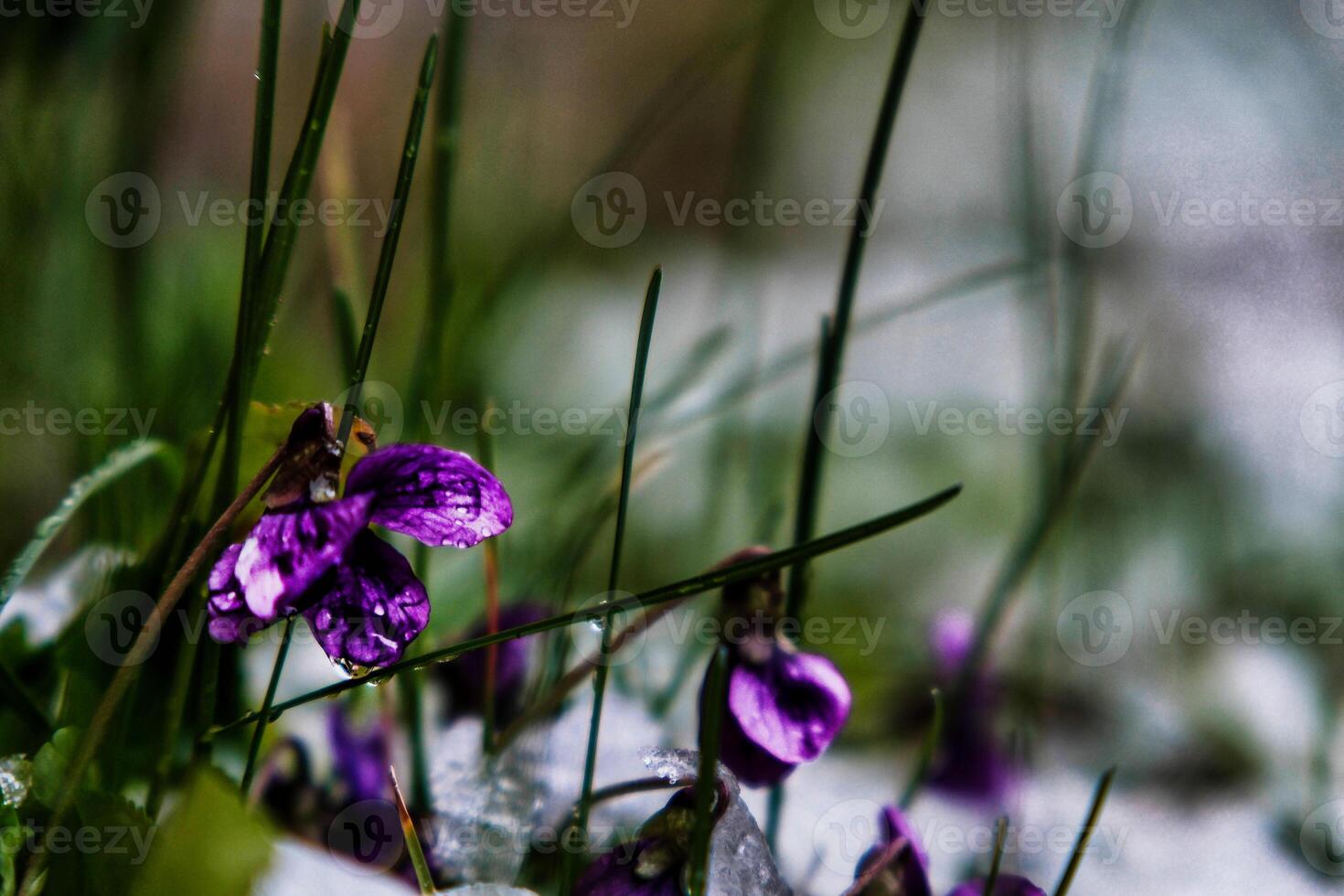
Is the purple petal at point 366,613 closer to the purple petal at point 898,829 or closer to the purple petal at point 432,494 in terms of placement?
the purple petal at point 432,494

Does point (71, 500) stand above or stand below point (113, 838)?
above

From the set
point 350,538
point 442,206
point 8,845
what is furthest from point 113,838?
point 442,206

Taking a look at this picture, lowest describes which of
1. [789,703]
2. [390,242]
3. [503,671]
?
[503,671]

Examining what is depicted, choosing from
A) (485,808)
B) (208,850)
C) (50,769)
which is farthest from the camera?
(485,808)

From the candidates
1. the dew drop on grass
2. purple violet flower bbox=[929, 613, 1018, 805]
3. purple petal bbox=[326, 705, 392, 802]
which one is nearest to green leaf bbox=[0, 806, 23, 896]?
the dew drop on grass

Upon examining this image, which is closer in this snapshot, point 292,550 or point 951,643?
point 292,550

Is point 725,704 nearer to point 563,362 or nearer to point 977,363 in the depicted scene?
point 563,362

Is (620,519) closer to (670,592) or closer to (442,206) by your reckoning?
(670,592)
